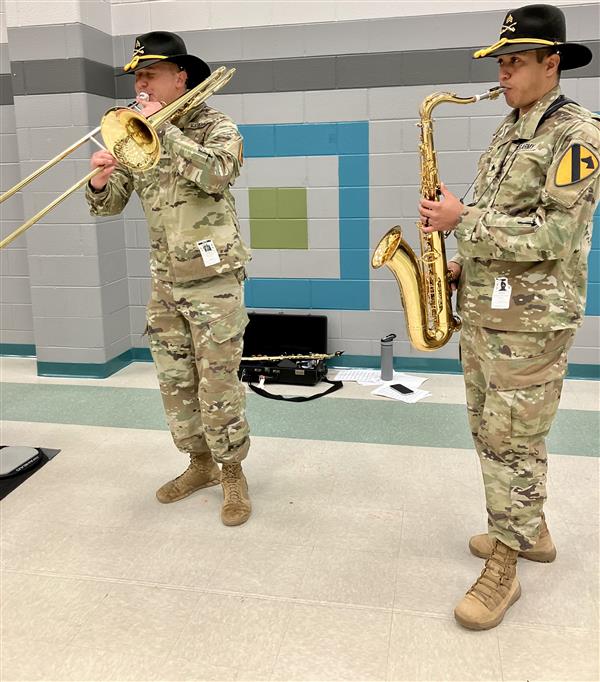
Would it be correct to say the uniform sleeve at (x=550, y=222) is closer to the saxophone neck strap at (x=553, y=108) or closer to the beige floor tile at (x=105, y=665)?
the saxophone neck strap at (x=553, y=108)

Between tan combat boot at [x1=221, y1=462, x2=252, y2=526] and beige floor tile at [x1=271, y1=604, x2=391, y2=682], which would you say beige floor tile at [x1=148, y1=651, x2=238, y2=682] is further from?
tan combat boot at [x1=221, y1=462, x2=252, y2=526]

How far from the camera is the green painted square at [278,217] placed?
474 centimetres

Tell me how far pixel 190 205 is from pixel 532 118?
49.6 inches

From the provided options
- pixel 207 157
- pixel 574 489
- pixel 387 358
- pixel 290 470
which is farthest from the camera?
pixel 387 358

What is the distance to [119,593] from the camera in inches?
90.4

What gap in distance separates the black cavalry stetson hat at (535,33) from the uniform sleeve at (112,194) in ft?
5.03

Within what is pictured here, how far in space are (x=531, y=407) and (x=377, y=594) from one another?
0.83 m

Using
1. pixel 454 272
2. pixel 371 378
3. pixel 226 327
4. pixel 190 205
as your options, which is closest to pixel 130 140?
pixel 190 205

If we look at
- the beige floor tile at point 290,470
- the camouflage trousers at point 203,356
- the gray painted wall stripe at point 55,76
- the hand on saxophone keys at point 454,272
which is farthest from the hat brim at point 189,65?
the gray painted wall stripe at point 55,76

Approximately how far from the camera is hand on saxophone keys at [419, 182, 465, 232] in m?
2.06

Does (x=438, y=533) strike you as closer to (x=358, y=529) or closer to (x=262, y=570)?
(x=358, y=529)

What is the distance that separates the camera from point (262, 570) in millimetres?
2410

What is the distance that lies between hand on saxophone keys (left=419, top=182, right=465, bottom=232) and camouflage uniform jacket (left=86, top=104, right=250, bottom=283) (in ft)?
2.44

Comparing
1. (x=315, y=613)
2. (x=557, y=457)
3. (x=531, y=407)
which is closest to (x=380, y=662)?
(x=315, y=613)
